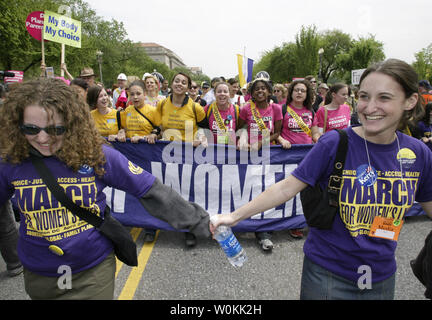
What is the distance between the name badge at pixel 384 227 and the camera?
141 cm

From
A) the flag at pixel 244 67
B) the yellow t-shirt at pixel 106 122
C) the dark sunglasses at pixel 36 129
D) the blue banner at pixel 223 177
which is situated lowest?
the blue banner at pixel 223 177

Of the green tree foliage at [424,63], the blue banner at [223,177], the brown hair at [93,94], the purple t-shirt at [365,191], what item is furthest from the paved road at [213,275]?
the green tree foliage at [424,63]

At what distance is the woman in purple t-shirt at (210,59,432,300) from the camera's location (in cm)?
136

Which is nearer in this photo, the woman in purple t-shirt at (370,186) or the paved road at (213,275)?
the woman in purple t-shirt at (370,186)

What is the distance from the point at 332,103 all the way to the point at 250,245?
2.92 m

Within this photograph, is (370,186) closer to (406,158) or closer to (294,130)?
(406,158)

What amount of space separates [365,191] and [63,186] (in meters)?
1.65

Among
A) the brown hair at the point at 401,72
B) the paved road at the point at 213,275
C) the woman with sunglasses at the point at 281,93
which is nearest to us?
the brown hair at the point at 401,72

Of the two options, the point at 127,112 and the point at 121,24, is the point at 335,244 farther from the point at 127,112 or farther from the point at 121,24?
the point at 121,24

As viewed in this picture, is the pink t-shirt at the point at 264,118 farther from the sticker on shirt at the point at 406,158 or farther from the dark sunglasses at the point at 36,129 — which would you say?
the dark sunglasses at the point at 36,129

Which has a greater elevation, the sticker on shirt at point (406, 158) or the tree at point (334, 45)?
the tree at point (334, 45)

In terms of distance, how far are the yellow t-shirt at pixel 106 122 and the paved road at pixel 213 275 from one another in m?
1.86

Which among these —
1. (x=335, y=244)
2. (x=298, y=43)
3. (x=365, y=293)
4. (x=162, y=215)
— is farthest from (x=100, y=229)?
(x=298, y=43)

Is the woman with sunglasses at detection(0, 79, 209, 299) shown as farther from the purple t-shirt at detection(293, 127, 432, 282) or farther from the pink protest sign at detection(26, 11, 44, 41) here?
the pink protest sign at detection(26, 11, 44, 41)
